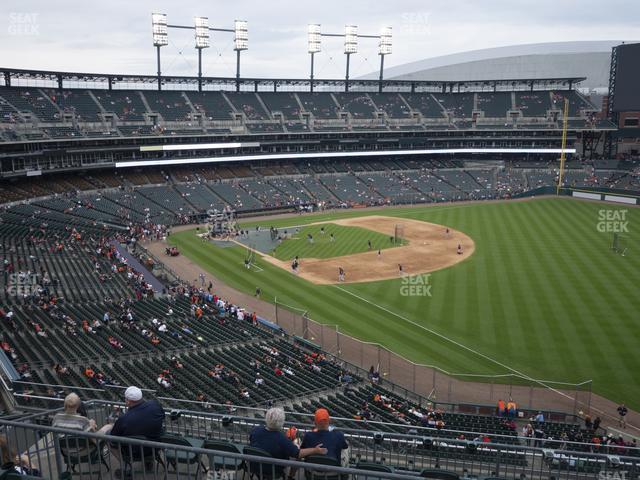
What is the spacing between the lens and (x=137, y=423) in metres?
7.20

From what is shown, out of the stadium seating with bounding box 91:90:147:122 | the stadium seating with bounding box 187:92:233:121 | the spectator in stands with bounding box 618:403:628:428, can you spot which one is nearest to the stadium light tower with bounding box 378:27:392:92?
the stadium seating with bounding box 187:92:233:121

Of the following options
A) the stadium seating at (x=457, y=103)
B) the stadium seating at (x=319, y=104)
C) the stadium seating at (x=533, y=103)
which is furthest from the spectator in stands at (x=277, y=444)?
the stadium seating at (x=533, y=103)

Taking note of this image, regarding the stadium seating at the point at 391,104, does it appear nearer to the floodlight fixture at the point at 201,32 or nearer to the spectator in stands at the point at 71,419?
the floodlight fixture at the point at 201,32

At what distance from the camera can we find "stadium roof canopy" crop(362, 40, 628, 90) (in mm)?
141875

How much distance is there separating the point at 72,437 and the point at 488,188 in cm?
8086

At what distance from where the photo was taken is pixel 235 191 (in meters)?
73.1

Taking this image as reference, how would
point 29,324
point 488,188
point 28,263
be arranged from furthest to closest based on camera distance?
1. point 488,188
2. point 28,263
3. point 29,324

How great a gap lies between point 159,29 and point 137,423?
263ft

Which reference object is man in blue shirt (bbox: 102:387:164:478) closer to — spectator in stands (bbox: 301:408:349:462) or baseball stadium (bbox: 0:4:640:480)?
baseball stadium (bbox: 0:4:640:480)

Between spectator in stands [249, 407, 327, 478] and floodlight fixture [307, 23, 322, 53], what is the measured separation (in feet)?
293

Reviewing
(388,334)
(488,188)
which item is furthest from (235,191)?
(388,334)

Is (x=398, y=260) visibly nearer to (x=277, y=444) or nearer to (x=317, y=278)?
(x=317, y=278)

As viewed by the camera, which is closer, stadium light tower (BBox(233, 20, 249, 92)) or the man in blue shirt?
the man in blue shirt

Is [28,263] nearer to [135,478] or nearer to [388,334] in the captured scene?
[388,334]
